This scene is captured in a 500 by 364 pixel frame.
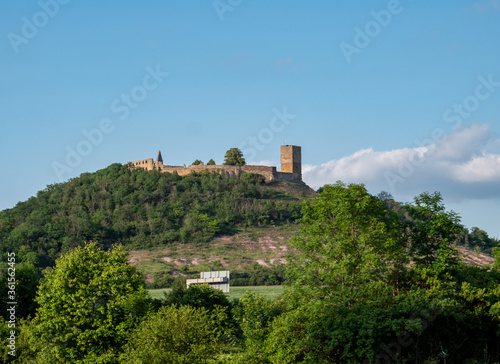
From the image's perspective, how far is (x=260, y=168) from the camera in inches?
4326

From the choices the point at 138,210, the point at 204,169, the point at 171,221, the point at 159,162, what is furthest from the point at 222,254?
the point at 159,162

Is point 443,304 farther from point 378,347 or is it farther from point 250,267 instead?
point 250,267

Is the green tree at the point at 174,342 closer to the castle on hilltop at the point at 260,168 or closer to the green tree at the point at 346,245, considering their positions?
the green tree at the point at 346,245

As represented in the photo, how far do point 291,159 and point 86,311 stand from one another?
81.9 m

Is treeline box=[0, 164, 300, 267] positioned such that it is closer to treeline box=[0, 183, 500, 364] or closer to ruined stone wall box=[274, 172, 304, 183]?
ruined stone wall box=[274, 172, 304, 183]

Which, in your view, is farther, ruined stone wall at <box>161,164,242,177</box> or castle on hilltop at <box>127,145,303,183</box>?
Answer: castle on hilltop at <box>127,145,303,183</box>

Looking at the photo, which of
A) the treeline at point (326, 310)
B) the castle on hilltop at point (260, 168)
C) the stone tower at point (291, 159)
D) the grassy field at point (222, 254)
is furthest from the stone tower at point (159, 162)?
the treeline at point (326, 310)

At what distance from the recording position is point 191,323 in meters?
28.3

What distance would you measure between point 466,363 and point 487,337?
443cm

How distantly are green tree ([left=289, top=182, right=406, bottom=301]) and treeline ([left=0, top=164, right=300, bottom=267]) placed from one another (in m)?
55.4

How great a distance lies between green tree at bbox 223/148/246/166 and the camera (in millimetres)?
111750

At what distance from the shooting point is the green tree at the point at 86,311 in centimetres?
3216

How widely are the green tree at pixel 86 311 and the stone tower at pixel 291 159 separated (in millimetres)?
78556

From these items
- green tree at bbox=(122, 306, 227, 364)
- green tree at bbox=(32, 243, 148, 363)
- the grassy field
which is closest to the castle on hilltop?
the grassy field
